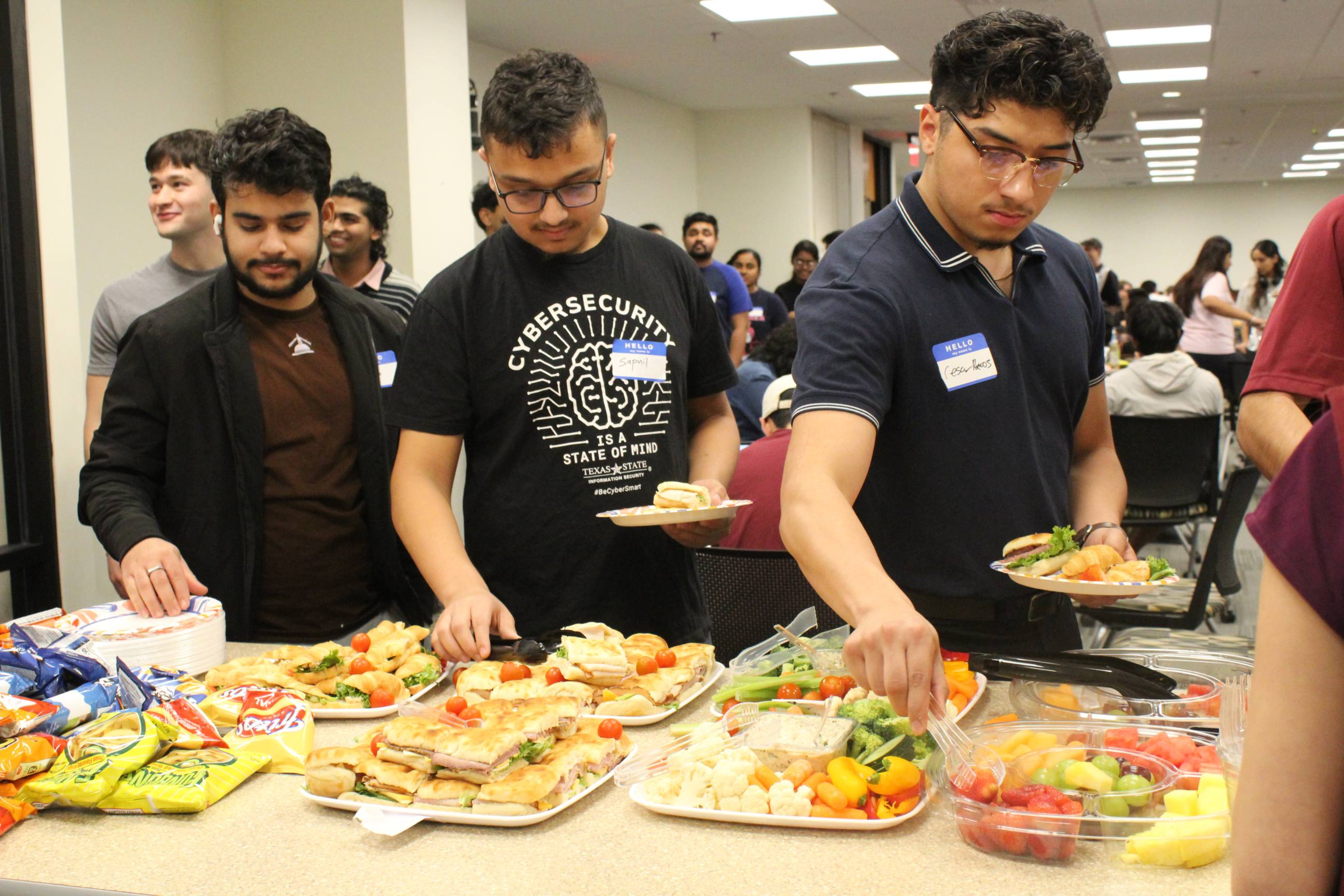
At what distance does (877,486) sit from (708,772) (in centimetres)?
60

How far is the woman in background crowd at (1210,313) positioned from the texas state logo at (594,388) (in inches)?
299

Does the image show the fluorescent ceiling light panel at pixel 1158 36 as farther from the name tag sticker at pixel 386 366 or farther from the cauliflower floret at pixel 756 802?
the cauliflower floret at pixel 756 802

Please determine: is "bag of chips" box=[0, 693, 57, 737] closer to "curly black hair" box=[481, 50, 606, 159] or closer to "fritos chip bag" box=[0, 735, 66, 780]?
"fritos chip bag" box=[0, 735, 66, 780]

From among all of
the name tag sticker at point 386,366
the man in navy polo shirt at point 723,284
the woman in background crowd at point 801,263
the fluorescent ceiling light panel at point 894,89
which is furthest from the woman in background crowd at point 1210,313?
the name tag sticker at point 386,366

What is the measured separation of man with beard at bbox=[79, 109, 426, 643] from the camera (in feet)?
6.91

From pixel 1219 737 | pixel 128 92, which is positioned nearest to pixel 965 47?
pixel 1219 737

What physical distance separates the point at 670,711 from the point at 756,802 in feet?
1.14

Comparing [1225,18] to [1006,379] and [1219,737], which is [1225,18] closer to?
[1006,379]

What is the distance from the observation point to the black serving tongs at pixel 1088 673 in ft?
4.32

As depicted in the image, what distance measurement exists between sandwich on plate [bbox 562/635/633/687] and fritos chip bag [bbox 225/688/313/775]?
234 millimetres

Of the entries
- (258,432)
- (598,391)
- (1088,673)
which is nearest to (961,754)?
(1088,673)

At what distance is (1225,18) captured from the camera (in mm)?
8195

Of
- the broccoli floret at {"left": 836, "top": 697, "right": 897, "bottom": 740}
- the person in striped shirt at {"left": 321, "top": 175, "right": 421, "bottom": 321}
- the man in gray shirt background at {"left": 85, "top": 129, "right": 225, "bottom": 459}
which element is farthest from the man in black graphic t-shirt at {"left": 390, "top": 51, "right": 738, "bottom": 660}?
the person in striped shirt at {"left": 321, "top": 175, "right": 421, "bottom": 321}

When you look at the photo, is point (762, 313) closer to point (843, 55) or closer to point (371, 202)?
point (843, 55)
